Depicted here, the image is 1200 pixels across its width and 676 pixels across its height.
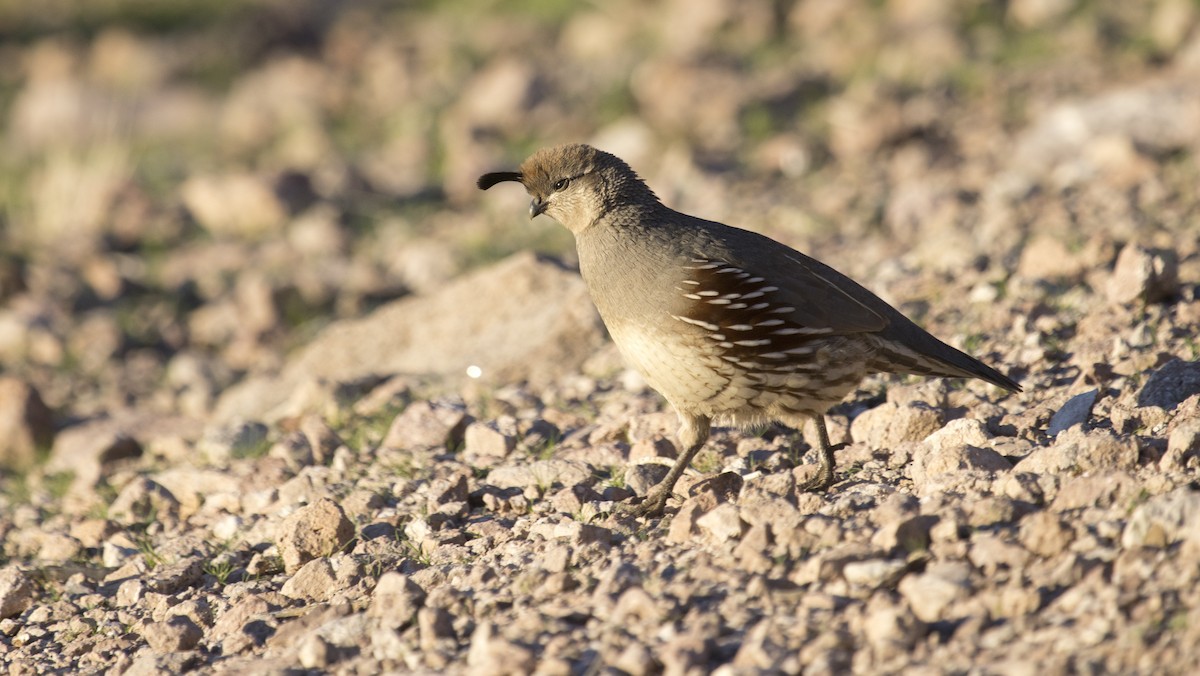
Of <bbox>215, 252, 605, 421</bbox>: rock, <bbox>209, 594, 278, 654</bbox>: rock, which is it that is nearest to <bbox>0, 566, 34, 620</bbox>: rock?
<bbox>209, 594, 278, 654</bbox>: rock

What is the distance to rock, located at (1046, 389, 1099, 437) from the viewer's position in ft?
16.7

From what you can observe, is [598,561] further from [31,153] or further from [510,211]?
[31,153]

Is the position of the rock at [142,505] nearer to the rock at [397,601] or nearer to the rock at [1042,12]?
the rock at [397,601]

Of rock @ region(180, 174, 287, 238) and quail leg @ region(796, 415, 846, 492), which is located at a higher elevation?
rock @ region(180, 174, 287, 238)

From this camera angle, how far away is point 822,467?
5.11 m

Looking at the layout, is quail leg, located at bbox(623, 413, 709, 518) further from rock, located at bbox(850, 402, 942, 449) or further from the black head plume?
the black head plume

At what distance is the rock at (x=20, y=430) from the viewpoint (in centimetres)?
743

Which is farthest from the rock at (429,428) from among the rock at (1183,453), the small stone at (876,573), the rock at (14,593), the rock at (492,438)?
the rock at (1183,453)

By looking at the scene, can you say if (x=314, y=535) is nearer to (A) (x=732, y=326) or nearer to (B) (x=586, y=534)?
(B) (x=586, y=534)

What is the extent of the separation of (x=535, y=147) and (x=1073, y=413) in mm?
6682

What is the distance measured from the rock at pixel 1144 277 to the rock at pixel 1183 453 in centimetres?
188

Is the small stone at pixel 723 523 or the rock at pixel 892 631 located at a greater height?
the small stone at pixel 723 523

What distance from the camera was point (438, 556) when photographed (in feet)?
16.1

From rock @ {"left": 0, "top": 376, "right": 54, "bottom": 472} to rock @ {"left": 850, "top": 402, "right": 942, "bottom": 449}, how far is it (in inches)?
Answer: 183
